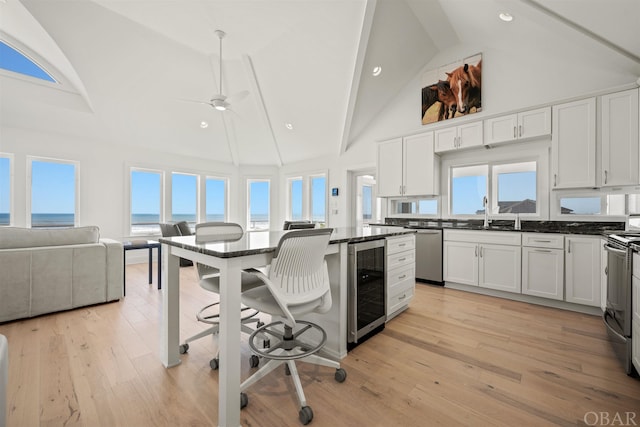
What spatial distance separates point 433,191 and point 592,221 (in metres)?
1.85

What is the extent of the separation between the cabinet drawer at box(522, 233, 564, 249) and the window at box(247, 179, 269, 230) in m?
5.97

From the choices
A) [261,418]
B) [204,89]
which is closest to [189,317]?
[261,418]

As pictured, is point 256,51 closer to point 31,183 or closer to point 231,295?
point 231,295

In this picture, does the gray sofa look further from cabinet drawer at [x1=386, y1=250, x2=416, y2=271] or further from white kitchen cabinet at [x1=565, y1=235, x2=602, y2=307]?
white kitchen cabinet at [x1=565, y1=235, x2=602, y2=307]

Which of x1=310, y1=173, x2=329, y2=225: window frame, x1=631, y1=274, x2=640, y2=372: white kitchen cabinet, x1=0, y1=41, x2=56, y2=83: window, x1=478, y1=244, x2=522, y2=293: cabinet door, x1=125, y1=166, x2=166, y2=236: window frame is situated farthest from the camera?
x1=310, y1=173, x2=329, y2=225: window frame

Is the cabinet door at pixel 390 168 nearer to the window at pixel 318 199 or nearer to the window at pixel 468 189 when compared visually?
the window at pixel 468 189

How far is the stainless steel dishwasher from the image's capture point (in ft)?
12.7

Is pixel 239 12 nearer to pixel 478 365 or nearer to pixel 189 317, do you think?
pixel 189 317

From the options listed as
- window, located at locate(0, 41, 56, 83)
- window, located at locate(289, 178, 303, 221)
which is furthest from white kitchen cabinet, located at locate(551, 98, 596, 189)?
window, located at locate(0, 41, 56, 83)

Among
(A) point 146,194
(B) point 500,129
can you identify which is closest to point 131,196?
(A) point 146,194

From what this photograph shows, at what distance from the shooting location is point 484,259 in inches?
137

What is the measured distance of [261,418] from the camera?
1.37 metres

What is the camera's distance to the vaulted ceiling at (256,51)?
3.08 m

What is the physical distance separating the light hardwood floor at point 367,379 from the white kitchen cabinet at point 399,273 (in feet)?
0.69
